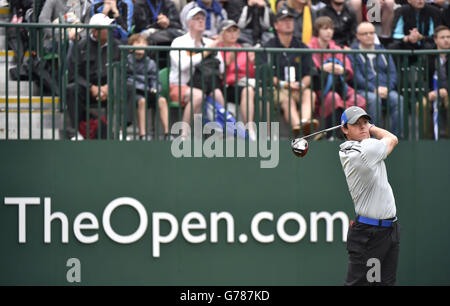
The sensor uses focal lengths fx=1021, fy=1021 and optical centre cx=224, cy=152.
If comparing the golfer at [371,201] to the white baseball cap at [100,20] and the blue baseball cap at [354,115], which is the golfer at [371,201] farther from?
the white baseball cap at [100,20]

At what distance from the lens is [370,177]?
28.8ft

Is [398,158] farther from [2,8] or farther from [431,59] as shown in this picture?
[2,8]

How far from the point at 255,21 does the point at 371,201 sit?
434 cm

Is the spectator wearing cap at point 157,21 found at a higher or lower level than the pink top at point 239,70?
higher

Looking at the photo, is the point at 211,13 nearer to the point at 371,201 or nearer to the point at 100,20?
the point at 100,20

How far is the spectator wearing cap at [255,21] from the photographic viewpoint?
1241 centimetres

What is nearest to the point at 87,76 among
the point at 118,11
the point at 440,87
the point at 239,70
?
the point at 118,11

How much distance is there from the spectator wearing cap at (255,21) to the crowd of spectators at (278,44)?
12mm

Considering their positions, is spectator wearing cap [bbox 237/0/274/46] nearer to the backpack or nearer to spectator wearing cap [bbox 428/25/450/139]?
the backpack

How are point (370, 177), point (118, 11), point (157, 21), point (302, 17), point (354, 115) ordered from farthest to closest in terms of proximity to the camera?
point (302, 17), point (157, 21), point (118, 11), point (370, 177), point (354, 115)

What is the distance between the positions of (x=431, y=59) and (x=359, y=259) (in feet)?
11.2

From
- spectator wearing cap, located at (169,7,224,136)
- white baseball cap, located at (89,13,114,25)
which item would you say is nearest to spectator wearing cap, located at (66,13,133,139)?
spectator wearing cap, located at (169,7,224,136)

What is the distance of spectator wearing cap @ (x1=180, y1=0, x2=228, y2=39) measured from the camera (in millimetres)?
12297

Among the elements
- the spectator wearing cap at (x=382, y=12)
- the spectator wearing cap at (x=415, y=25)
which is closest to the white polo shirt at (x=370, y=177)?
the spectator wearing cap at (x=415, y=25)
